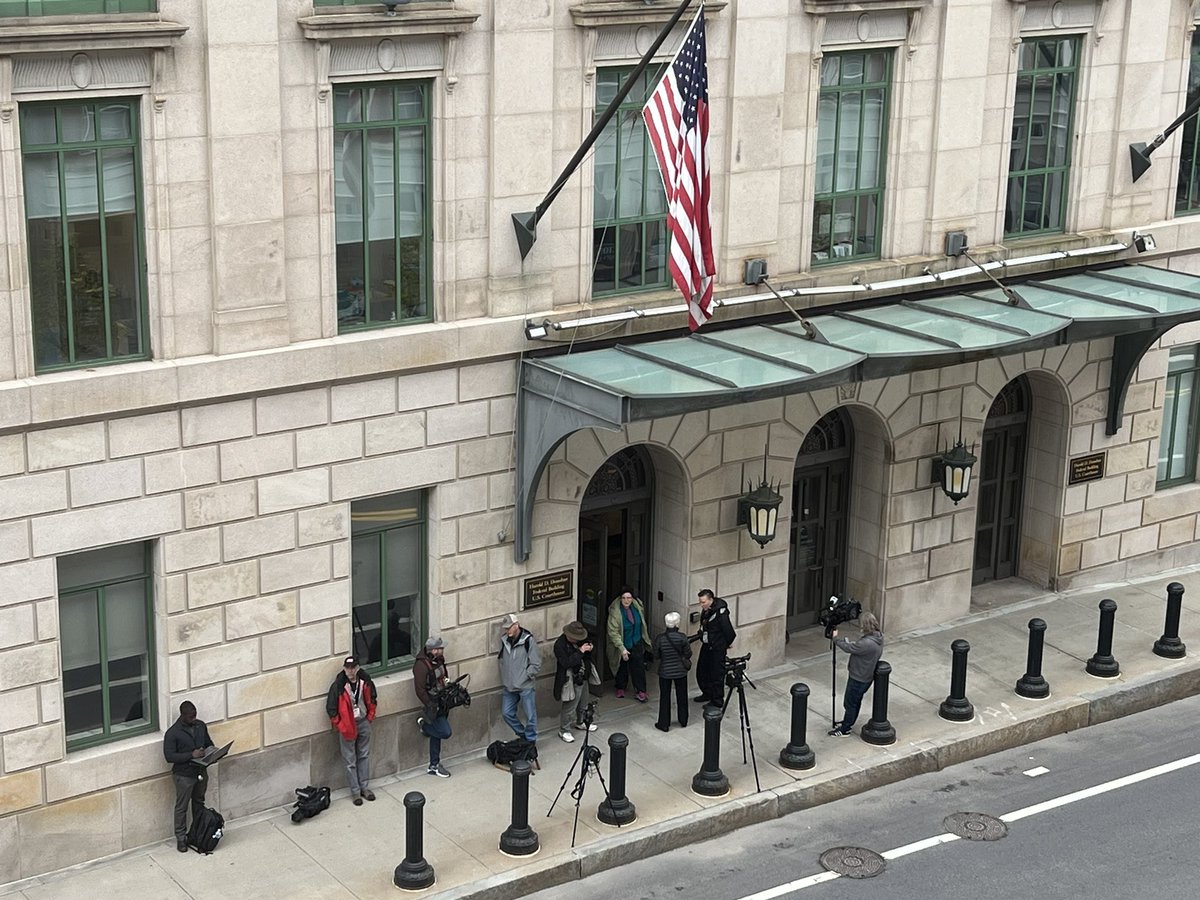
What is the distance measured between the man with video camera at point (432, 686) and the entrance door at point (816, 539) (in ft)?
21.6

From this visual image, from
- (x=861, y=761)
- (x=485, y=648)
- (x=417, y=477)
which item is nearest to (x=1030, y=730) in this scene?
(x=861, y=761)

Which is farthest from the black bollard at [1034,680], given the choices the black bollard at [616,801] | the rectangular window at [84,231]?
the rectangular window at [84,231]

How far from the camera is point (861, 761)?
22.5 m

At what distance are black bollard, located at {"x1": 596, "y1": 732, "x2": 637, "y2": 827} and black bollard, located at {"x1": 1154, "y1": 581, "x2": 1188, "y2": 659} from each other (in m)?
9.18

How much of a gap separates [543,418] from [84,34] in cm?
685

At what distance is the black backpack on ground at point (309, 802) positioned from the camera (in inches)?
809

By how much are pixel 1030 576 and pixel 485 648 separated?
10416 millimetres

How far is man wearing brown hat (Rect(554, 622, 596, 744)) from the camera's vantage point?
2220cm

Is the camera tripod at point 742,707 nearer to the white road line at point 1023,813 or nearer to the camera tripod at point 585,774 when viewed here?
the camera tripod at point 585,774

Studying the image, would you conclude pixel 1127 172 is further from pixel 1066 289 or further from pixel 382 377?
pixel 382 377

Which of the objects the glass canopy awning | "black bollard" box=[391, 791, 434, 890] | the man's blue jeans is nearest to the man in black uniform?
the man's blue jeans

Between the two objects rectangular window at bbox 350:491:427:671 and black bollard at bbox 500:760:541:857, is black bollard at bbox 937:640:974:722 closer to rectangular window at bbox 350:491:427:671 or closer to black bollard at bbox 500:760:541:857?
black bollard at bbox 500:760:541:857

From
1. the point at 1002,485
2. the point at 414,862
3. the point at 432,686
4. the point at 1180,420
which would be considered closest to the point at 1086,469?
the point at 1002,485

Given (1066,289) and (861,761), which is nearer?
(861,761)
